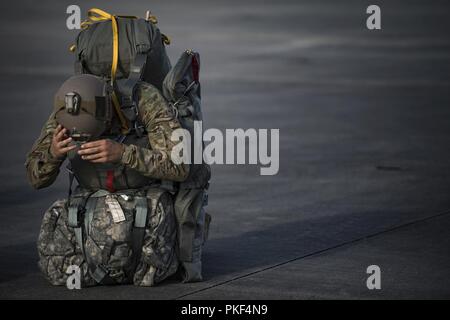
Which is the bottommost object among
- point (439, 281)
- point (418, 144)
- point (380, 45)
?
point (439, 281)

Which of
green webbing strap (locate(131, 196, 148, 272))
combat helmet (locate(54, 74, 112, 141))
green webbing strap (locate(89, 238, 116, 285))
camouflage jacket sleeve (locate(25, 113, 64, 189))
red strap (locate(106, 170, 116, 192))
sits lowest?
green webbing strap (locate(89, 238, 116, 285))

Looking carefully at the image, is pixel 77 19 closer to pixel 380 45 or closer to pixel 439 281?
pixel 380 45

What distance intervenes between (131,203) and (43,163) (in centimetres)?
55

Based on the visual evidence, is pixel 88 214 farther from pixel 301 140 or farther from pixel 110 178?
pixel 301 140

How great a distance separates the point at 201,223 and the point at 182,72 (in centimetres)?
90

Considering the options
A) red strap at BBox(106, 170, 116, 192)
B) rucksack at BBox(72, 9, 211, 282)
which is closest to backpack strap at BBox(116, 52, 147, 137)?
rucksack at BBox(72, 9, 211, 282)

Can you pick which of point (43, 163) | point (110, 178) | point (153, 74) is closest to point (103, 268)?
point (110, 178)

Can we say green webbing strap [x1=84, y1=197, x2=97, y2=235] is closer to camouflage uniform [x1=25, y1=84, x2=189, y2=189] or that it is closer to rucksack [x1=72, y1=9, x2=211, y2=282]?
camouflage uniform [x1=25, y1=84, x2=189, y2=189]

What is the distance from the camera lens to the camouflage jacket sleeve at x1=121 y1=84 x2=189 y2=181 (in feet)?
23.4

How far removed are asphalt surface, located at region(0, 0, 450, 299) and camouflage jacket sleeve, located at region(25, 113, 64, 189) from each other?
0.62m

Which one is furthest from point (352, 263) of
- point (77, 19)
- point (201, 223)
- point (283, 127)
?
point (77, 19)

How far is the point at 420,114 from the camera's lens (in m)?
13.8

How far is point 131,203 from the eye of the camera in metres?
7.26

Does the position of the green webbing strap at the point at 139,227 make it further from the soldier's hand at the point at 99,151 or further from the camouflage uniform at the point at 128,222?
the soldier's hand at the point at 99,151
